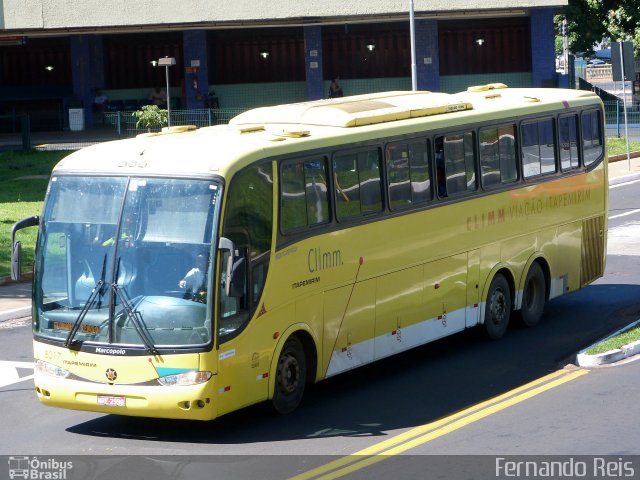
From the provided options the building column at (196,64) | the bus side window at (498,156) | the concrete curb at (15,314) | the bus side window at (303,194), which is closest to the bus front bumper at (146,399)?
the bus side window at (303,194)

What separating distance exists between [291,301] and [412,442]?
1987 mm

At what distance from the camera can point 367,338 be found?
13500mm

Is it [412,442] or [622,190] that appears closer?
[412,442]

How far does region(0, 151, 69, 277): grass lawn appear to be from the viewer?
22938 mm

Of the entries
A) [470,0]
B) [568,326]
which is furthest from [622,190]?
[470,0]

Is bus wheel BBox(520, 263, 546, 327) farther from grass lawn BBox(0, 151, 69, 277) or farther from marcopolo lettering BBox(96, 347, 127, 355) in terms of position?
grass lawn BBox(0, 151, 69, 277)

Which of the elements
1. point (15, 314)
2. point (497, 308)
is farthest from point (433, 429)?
point (15, 314)

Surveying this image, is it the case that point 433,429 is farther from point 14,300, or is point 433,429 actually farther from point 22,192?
point 22,192

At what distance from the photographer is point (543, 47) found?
162 feet

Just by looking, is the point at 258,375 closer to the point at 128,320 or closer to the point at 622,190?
the point at 128,320

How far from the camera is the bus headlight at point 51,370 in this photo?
1148 cm

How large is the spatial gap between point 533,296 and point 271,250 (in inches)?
250

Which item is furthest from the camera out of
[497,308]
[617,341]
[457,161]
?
[497,308]

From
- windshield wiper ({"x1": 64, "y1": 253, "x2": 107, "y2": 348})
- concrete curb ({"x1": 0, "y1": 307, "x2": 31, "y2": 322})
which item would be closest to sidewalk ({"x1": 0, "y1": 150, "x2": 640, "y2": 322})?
concrete curb ({"x1": 0, "y1": 307, "x2": 31, "y2": 322})
